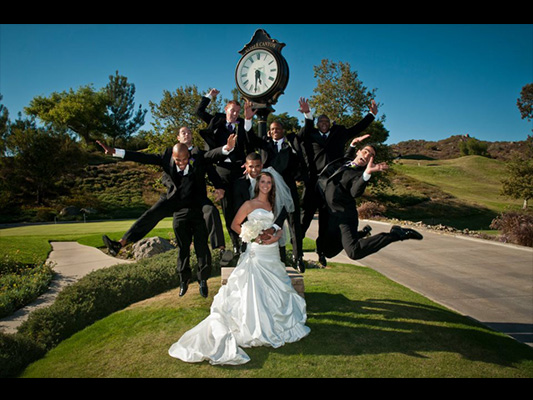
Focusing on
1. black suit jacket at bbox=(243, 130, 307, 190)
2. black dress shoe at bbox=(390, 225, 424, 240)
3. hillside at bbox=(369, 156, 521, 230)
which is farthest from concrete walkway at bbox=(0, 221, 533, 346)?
hillside at bbox=(369, 156, 521, 230)

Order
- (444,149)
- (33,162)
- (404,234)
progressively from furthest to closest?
(444,149)
(33,162)
(404,234)

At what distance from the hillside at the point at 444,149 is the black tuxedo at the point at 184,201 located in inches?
2599

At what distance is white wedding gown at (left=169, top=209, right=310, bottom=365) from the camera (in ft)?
16.9

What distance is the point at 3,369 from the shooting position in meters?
5.13

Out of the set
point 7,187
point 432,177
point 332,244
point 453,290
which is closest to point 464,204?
point 432,177

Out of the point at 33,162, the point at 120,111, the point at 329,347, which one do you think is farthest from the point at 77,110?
the point at 329,347

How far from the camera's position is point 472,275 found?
1153 centimetres

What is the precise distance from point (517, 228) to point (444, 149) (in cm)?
7072

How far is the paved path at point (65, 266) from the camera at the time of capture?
740 centimetres

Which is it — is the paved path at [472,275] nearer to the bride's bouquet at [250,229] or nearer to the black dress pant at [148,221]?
the bride's bouquet at [250,229]

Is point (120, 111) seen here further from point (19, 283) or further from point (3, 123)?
point (19, 283)

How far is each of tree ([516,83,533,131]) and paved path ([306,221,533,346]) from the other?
102 ft
